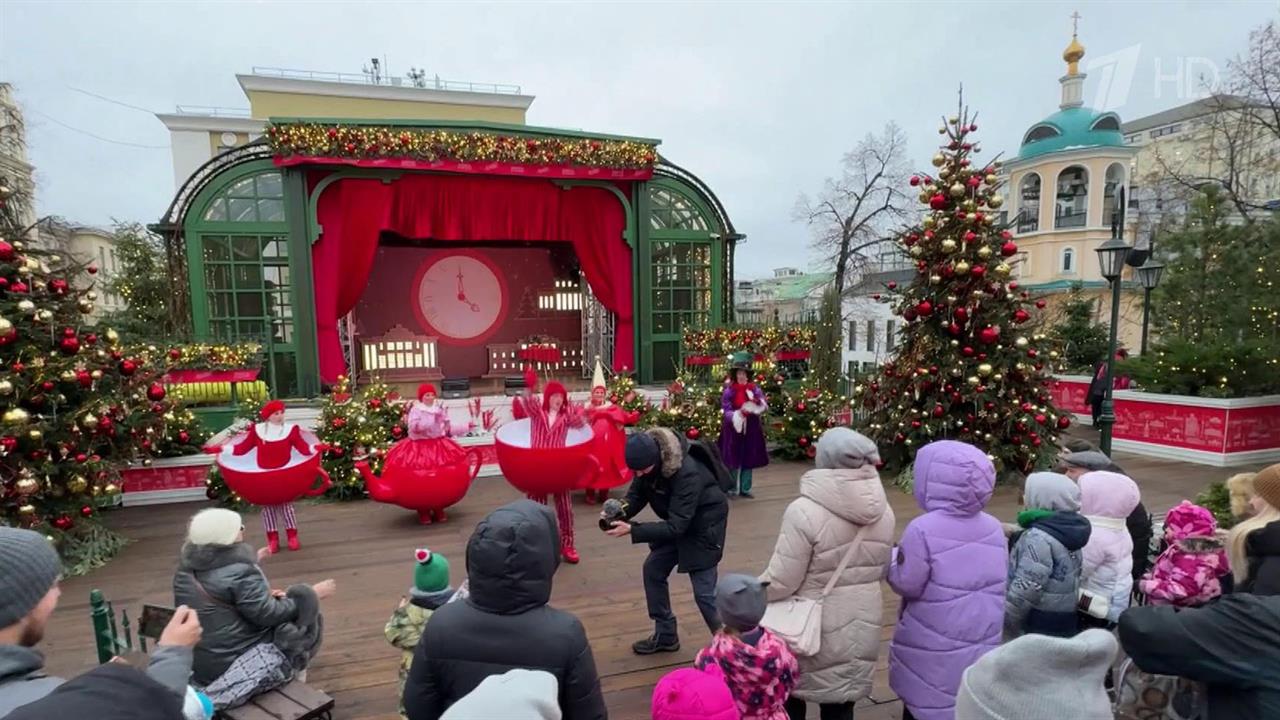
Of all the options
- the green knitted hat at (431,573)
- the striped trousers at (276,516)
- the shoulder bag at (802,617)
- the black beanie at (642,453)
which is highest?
the black beanie at (642,453)

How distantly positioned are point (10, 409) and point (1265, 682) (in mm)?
6687

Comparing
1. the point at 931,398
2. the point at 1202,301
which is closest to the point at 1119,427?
the point at 1202,301

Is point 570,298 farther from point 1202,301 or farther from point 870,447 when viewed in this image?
point 870,447

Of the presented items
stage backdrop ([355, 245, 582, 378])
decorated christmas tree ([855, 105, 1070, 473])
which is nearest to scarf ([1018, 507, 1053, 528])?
decorated christmas tree ([855, 105, 1070, 473])

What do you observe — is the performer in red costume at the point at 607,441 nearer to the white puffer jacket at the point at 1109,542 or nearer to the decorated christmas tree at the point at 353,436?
the decorated christmas tree at the point at 353,436

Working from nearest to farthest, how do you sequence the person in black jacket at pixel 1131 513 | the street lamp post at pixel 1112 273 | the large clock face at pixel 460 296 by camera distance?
the person in black jacket at pixel 1131 513 < the street lamp post at pixel 1112 273 < the large clock face at pixel 460 296

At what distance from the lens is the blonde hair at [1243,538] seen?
201 cm

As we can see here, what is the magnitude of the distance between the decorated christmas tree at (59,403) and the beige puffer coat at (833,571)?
5.28 meters

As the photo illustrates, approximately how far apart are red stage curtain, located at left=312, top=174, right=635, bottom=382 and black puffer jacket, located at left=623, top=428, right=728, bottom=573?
9.29 meters

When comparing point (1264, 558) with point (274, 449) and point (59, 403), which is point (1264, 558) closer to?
point (274, 449)

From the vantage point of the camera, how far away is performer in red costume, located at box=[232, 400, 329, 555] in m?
4.91

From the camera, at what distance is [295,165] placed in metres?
10.2

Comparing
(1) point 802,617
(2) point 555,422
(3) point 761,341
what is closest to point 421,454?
(2) point 555,422

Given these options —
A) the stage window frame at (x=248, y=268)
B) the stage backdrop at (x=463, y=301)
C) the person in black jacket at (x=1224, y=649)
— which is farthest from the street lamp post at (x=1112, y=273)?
the stage window frame at (x=248, y=268)
